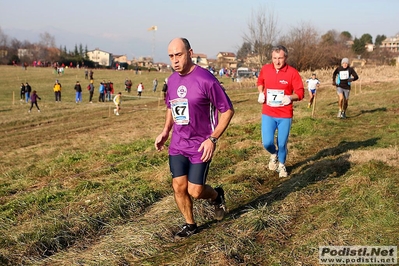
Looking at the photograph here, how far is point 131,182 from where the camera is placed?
6.75 meters

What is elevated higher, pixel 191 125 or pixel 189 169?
pixel 191 125

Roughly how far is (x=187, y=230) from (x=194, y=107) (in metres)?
1.29

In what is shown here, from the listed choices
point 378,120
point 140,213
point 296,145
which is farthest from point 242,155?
point 378,120

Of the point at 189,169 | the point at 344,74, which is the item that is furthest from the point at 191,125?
the point at 344,74

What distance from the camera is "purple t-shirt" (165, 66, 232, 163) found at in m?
4.17

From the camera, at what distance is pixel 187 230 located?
435 cm

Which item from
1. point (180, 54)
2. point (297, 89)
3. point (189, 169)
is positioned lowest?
point (189, 169)

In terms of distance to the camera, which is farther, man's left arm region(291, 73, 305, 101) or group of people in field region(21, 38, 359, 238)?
man's left arm region(291, 73, 305, 101)

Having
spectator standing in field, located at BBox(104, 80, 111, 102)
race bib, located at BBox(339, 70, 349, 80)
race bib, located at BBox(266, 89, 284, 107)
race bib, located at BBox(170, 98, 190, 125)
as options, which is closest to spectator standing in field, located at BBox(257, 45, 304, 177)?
race bib, located at BBox(266, 89, 284, 107)

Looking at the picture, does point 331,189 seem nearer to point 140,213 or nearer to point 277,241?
point 277,241

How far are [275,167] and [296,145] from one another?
2.11 m

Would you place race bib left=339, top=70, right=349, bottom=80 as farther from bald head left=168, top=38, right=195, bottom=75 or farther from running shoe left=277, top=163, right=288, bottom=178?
bald head left=168, top=38, right=195, bottom=75

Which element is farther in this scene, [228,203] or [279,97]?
[279,97]

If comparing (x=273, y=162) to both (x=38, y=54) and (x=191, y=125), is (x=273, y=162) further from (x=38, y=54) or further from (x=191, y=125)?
(x=38, y=54)
